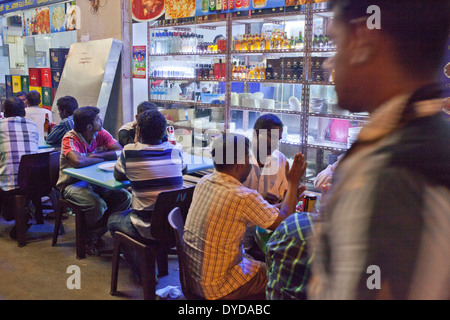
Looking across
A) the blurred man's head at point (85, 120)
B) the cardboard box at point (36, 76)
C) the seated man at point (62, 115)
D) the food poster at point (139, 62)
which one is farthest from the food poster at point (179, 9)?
the cardboard box at point (36, 76)

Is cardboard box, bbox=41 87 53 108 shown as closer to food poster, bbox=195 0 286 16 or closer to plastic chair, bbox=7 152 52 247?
food poster, bbox=195 0 286 16

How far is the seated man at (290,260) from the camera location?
4.54 feet

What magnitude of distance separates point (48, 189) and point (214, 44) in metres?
2.93

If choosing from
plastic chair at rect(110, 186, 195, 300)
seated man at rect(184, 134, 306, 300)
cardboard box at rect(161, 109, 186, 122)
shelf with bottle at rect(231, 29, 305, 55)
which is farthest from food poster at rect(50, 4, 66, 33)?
seated man at rect(184, 134, 306, 300)

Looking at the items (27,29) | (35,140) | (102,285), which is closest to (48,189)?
(35,140)

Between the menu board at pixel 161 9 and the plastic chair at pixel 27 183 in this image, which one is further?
the menu board at pixel 161 9

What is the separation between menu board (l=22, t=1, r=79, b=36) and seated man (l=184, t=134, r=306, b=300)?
21.5ft

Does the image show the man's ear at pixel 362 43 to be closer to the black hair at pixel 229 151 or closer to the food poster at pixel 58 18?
the black hair at pixel 229 151

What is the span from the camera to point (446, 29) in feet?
2.14

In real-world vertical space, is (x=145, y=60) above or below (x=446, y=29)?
above

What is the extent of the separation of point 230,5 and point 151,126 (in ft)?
9.00

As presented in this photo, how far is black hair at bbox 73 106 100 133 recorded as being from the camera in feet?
13.5
